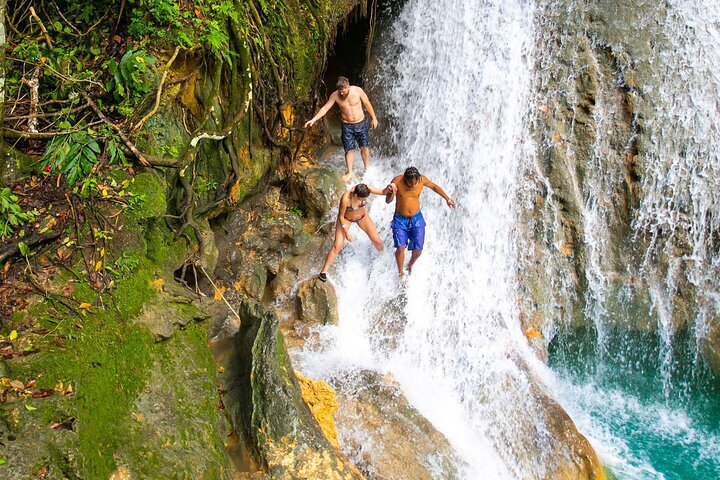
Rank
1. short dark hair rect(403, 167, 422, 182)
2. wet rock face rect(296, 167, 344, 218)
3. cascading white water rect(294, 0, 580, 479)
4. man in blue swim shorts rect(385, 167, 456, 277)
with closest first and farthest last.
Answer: cascading white water rect(294, 0, 580, 479) → short dark hair rect(403, 167, 422, 182) → man in blue swim shorts rect(385, 167, 456, 277) → wet rock face rect(296, 167, 344, 218)

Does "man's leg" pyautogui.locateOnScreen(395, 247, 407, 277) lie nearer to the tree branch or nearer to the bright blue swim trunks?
the bright blue swim trunks

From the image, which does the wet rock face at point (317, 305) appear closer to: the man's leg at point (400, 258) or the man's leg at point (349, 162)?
the man's leg at point (400, 258)

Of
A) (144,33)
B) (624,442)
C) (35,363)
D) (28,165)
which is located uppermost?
(144,33)

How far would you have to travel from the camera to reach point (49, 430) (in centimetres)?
293

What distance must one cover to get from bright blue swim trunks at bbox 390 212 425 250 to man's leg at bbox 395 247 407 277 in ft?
0.22

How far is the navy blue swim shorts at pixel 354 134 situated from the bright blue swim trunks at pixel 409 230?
5.41 feet

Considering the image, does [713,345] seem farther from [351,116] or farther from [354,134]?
[351,116]

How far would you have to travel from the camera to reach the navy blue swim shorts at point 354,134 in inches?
280

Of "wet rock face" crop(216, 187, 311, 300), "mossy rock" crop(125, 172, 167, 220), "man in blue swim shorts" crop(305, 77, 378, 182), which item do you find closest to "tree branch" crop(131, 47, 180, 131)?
"mossy rock" crop(125, 172, 167, 220)

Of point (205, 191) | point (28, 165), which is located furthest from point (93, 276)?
point (205, 191)

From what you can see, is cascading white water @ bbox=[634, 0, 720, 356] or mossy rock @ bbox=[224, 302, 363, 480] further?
cascading white water @ bbox=[634, 0, 720, 356]

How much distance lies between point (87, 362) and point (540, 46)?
688 centimetres

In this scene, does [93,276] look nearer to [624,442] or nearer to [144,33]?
→ [144,33]

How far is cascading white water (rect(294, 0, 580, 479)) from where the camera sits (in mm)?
5559
